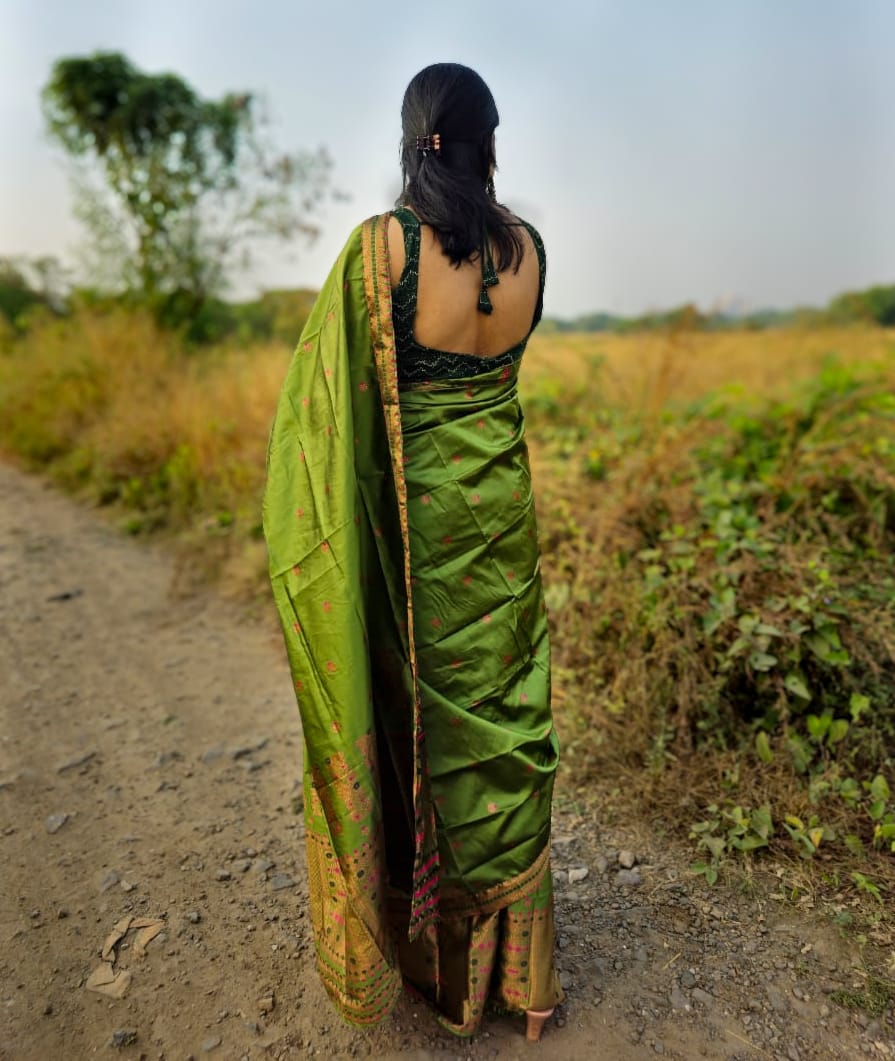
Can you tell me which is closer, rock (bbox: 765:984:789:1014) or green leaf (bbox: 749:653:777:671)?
rock (bbox: 765:984:789:1014)

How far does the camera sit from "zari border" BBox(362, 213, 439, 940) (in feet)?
5.09

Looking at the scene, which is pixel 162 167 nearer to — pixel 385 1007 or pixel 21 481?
pixel 21 481

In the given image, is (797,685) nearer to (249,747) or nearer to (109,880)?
(249,747)

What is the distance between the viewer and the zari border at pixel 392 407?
61.1 inches

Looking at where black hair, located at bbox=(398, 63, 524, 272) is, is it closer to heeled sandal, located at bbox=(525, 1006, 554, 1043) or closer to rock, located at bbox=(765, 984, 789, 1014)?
heeled sandal, located at bbox=(525, 1006, 554, 1043)

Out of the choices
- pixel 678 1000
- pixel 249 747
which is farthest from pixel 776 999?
pixel 249 747

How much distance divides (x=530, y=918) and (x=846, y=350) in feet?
19.6

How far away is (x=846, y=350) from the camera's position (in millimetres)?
6359

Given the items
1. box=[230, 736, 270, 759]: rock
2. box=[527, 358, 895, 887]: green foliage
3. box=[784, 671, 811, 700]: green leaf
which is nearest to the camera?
box=[527, 358, 895, 887]: green foliage

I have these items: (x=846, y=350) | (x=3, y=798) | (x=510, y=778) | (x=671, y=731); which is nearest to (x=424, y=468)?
(x=510, y=778)

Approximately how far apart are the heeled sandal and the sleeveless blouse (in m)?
1.45

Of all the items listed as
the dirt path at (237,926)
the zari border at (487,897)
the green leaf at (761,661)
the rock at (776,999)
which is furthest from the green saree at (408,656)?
the green leaf at (761,661)

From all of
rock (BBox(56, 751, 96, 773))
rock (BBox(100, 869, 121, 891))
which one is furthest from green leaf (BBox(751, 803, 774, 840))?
rock (BBox(56, 751, 96, 773))

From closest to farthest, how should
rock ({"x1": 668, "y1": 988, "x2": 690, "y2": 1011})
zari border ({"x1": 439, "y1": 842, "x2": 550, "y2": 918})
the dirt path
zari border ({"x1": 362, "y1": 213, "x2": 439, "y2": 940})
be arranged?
zari border ({"x1": 362, "y1": 213, "x2": 439, "y2": 940}), zari border ({"x1": 439, "y1": 842, "x2": 550, "y2": 918}), the dirt path, rock ({"x1": 668, "y1": 988, "x2": 690, "y2": 1011})
